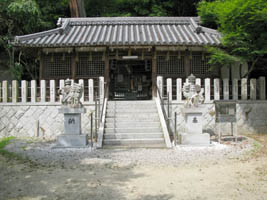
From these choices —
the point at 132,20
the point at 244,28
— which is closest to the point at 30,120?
the point at 132,20

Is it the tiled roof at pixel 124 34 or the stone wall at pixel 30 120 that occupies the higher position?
the tiled roof at pixel 124 34

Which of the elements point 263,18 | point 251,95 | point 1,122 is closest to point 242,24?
point 263,18

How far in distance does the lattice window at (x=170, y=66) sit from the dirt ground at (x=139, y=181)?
6.53 metres

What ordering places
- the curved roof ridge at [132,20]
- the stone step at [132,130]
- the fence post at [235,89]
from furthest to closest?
the curved roof ridge at [132,20] < the fence post at [235,89] < the stone step at [132,130]

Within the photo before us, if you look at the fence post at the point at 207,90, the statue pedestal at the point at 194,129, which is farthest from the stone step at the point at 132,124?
the fence post at the point at 207,90

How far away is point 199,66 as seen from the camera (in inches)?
469

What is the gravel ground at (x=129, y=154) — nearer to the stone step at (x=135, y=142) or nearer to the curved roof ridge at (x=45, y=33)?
the stone step at (x=135, y=142)

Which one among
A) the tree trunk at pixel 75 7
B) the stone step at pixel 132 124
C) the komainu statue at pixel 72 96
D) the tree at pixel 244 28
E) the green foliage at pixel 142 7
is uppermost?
the green foliage at pixel 142 7

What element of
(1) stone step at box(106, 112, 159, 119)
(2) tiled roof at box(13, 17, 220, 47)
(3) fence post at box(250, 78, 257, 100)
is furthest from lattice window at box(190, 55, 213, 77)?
(1) stone step at box(106, 112, 159, 119)

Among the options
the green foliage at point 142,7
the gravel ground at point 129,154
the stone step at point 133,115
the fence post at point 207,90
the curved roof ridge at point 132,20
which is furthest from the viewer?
the green foliage at point 142,7

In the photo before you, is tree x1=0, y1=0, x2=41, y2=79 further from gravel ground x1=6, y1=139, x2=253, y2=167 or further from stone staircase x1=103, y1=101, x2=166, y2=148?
gravel ground x1=6, y1=139, x2=253, y2=167

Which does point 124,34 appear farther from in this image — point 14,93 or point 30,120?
point 30,120

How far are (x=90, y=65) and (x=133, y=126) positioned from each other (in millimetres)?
4807

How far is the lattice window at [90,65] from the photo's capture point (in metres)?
11.9
